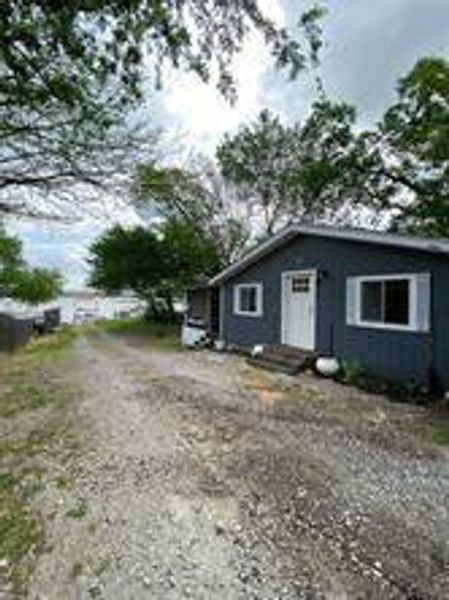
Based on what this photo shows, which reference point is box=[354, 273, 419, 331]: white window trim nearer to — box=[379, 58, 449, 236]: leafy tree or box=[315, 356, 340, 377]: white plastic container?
box=[315, 356, 340, 377]: white plastic container

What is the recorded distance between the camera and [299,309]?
632 inches

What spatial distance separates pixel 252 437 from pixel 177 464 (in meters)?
1.44

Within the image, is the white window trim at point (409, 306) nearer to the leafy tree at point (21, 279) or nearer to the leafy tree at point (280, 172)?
the leafy tree at point (280, 172)

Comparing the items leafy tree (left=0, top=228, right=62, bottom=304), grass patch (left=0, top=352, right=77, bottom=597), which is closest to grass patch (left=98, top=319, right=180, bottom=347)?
leafy tree (left=0, top=228, right=62, bottom=304)

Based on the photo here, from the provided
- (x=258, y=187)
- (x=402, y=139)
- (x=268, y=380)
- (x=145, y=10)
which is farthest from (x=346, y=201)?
(x=145, y=10)

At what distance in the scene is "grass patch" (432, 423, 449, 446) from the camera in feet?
26.0

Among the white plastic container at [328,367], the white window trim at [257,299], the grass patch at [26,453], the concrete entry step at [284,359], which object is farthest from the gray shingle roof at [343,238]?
the grass patch at [26,453]

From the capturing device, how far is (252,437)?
7523 mm

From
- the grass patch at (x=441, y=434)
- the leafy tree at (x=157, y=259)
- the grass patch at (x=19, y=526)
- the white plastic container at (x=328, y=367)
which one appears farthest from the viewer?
the leafy tree at (x=157, y=259)

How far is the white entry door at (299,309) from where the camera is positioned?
15336mm

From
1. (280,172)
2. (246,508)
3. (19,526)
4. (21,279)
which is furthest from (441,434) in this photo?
(21,279)

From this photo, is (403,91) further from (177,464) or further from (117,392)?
(177,464)

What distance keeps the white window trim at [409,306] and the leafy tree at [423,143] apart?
10342 millimetres

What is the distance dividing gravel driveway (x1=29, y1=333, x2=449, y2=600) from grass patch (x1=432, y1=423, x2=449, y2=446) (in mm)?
239
